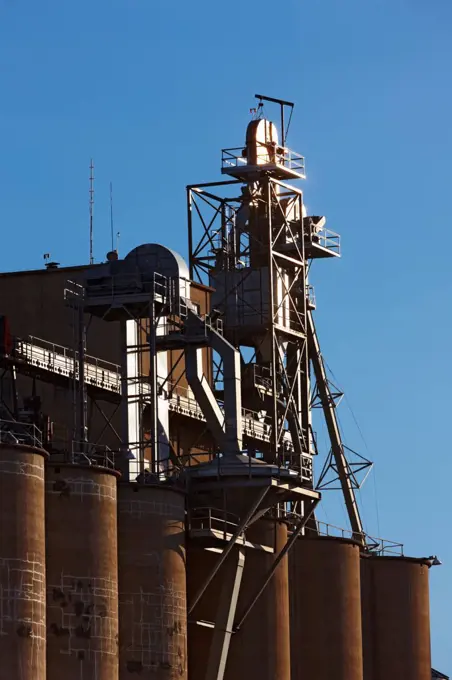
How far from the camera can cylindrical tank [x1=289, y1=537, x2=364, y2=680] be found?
10469cm

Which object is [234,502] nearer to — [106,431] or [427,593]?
[106,431]

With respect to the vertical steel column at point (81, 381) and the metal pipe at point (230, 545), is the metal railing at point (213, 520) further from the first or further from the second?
the vertical steel column at point (81, 381)

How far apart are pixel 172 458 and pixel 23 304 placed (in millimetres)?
12903

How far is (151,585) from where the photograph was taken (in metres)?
87.0

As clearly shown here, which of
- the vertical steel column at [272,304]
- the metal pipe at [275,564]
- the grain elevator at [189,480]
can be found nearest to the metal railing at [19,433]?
the grain elevator at [189,480]

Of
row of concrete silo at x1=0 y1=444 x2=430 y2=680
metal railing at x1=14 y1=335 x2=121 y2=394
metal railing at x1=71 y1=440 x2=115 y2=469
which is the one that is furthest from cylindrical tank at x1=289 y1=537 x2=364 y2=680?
metal railing at x1=71 y1=440 x2=115 y2=469

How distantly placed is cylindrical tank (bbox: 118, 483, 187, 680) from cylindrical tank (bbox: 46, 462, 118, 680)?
95.7 inches

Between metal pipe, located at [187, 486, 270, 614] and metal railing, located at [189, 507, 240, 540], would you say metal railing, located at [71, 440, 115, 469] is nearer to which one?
metal railing, located at [189, 507, 240, 540]

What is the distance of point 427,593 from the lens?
388 ft

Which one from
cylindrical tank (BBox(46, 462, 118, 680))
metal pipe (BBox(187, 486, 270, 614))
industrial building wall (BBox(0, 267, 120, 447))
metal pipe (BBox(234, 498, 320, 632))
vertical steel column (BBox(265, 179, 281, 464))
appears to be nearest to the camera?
cylindrical tank (BBox(46, 462, 118, 680))

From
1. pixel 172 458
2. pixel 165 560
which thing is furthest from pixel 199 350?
pixel 165 560

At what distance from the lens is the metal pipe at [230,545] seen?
9156 centimetres

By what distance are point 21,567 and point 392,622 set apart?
4072 cm

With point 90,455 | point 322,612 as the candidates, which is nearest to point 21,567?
point 90,455
